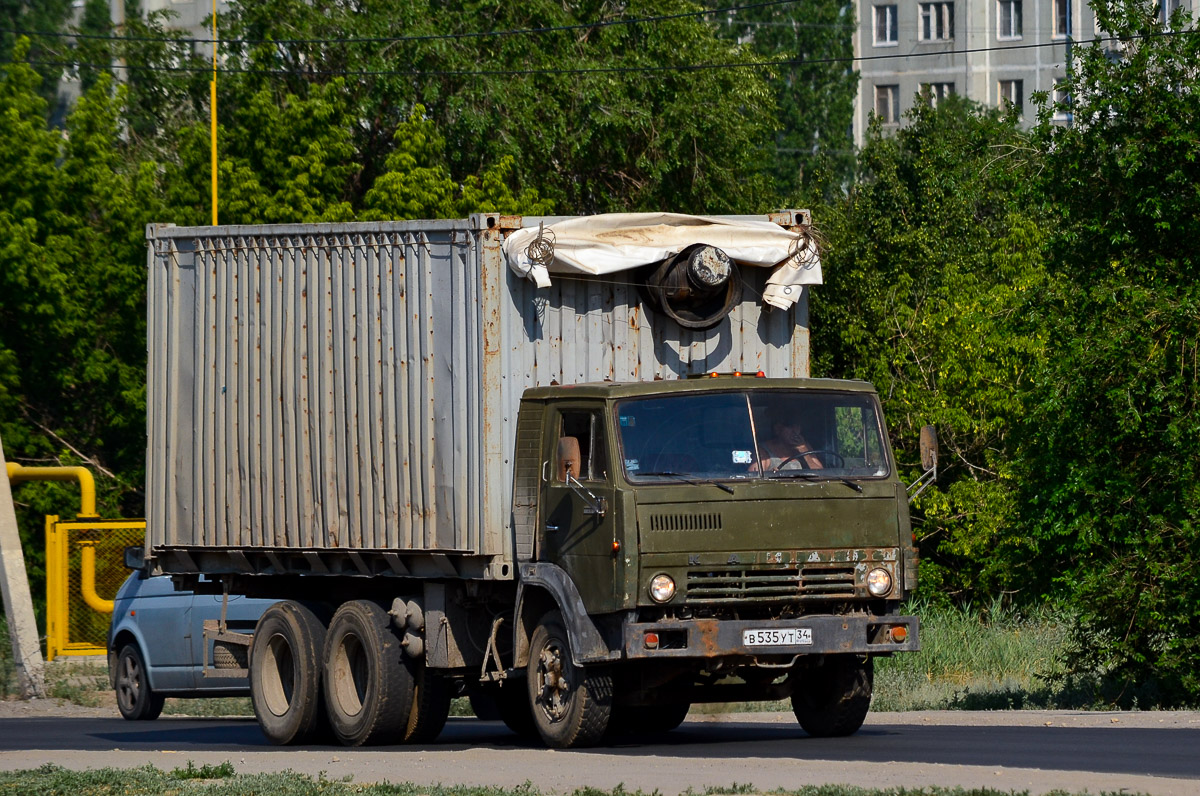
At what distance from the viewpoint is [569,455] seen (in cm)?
1173

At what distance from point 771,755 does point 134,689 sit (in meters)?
9.57

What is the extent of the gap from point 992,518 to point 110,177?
17296mm

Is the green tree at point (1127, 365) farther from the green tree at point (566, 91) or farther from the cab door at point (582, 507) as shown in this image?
the green tree at point (566, 91)

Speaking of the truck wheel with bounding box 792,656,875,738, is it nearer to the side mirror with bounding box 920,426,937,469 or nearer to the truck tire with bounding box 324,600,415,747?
the side mirror with bounding box 920,426,937,469

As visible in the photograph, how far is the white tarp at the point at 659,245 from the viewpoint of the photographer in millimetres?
12531

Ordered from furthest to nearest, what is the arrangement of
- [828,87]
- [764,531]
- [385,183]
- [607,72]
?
1. [828,87]
2. [607,72]
3. [385,183]
4. [764,531]

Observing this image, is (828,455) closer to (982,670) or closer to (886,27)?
(982,670)

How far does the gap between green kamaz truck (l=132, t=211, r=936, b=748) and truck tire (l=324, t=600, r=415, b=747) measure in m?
0.02

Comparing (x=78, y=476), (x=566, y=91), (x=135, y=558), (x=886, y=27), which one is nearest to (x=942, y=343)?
(x=566, y=91)

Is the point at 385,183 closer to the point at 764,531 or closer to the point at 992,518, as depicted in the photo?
the point at 992,518

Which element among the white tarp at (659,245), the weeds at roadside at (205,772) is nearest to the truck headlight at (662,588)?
the white tarp at (659,245)

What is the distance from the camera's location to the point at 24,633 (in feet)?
72.9

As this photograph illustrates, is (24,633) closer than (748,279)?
No

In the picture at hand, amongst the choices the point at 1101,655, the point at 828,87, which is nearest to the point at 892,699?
the point at 1101,655
